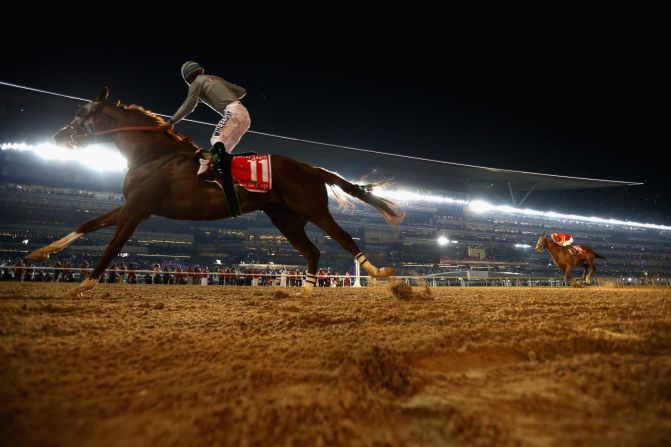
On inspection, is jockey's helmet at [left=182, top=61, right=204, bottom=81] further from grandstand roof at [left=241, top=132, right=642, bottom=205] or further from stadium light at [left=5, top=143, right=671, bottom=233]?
grandstand roof at [left=241, top=132, right=642, bottom=205]

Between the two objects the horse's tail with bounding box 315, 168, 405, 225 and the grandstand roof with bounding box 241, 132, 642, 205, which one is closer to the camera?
the horse's tail with bounding box 315, 168, 405, 225

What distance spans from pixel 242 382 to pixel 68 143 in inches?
199

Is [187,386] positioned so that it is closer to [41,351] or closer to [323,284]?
[41,351]

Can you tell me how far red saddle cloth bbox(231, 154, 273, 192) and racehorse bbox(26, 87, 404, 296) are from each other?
0.42ft

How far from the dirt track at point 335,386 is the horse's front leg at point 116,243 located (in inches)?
71.2

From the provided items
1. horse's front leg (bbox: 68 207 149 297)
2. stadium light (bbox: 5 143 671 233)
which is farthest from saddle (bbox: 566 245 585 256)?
horse's front leg (bbox: 68 207 149 297)

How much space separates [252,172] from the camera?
4.12 meters

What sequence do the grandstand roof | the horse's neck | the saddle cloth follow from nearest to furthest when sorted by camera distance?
the saddle cloth → the horse's neck → the grandstand roof

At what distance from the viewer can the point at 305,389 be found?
3.87 feet

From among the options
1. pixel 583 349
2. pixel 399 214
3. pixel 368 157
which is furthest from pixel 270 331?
pixel 368 157

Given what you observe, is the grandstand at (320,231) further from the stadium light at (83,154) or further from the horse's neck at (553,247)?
the horse's neck at (553,247)

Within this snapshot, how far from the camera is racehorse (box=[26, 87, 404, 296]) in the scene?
13.1 feet

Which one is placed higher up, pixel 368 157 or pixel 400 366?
pixel 368 157

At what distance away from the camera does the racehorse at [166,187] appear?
3979mm
